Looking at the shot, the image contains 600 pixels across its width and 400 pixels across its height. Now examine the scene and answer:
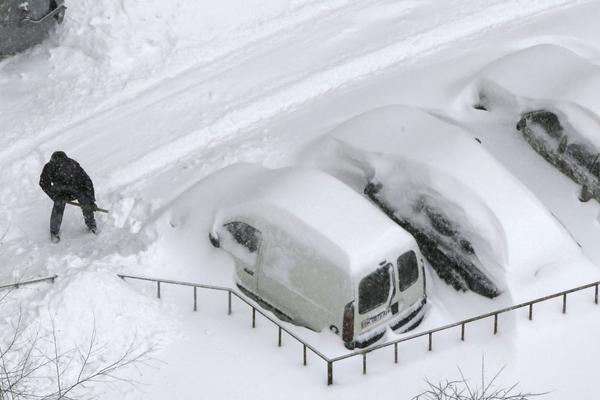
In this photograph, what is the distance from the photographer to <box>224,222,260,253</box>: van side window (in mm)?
14352

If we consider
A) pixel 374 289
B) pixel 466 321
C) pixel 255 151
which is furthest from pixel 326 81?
pixel 466 321

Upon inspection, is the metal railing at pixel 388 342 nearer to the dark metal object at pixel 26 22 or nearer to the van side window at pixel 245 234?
the van side window at pixel 245 234

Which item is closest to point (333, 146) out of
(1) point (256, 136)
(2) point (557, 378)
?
(1) point (256, 136)

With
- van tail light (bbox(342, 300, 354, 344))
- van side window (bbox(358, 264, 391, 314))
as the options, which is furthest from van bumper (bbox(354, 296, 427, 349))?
van side window (bbox(358, 264, 391, 314))

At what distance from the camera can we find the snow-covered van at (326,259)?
44.5 feet

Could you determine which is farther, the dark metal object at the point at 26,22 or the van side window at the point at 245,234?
the dark metal object at the point at 26,22

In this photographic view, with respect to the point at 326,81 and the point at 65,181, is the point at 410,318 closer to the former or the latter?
the point at 65,181

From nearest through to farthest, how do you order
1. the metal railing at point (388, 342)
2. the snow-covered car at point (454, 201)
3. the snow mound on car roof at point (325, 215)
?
the metal railing at point (388, 342) → the snow mound on car roof at point (325, 215) → the snow-covered car at point (454, 201)

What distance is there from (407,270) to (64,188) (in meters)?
4.94

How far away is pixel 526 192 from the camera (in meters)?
15.0

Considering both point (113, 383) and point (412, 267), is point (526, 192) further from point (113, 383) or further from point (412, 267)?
point (113, 383)

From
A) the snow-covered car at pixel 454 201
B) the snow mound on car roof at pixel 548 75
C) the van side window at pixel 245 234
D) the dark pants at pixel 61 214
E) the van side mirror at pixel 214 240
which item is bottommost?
the dark pants at pixel 61 214

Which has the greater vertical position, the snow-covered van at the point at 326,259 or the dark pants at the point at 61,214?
the snow-covered van at the point at 326,259

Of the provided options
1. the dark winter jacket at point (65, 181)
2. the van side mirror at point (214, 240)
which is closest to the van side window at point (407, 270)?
the van side mirror at point (214, 240)
